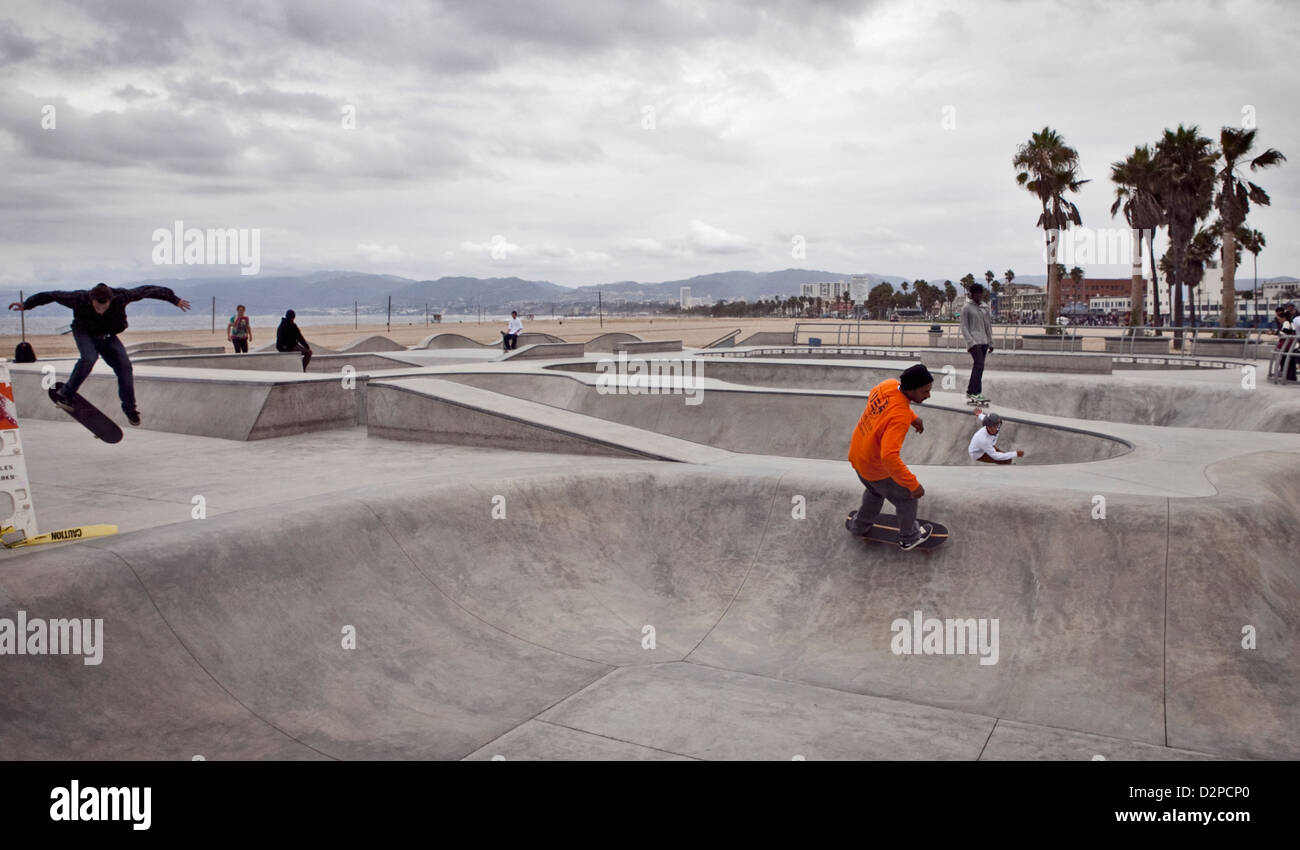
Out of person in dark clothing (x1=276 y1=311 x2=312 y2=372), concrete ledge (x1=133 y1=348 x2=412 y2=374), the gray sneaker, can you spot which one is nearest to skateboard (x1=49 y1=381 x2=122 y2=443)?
concrete ledge (x1=133 y1=348 x2=412 y2=374)

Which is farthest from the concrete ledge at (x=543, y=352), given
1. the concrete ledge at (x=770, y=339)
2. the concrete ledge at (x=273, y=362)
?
the concrete ledge at (x=770, y=339)

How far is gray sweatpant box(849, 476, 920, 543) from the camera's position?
6453mm

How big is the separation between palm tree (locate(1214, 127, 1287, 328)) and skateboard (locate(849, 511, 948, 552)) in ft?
123

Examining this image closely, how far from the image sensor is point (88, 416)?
9.36m

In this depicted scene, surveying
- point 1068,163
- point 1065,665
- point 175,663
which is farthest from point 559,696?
point 1068,163

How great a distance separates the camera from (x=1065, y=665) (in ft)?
18.6

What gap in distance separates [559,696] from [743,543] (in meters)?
2.56

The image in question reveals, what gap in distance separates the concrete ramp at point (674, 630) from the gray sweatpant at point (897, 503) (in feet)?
0.97

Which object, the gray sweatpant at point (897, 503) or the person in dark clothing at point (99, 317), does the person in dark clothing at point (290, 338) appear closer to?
the person in dark clothing at point (99, 317)

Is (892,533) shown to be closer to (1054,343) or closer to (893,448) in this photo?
(893,448)

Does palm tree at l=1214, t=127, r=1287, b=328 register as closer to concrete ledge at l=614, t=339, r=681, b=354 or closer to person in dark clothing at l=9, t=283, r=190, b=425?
concrete ledge at l=614, t=339, r=681, b=354

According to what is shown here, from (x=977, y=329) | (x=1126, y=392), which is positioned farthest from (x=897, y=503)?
(x=1126, y=392)

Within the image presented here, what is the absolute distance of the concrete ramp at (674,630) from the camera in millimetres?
4766
